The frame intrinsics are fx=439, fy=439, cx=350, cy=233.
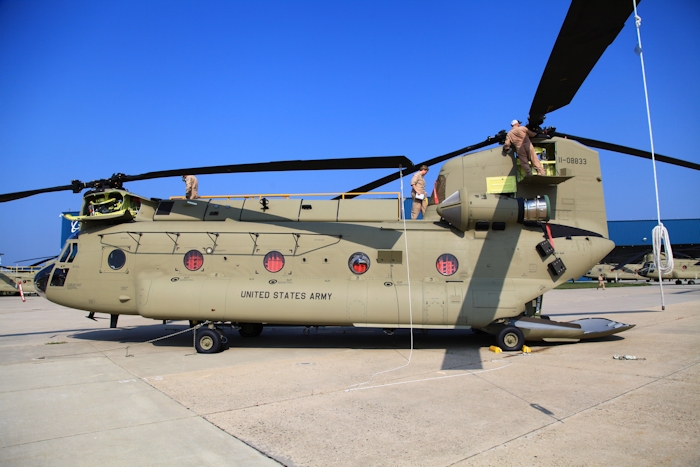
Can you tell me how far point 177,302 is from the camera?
9133 mm

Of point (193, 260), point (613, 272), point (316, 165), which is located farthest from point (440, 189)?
point (613, 272)

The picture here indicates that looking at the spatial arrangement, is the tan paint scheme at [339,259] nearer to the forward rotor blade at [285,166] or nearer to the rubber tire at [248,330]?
the forward rotor blade at [285,166]

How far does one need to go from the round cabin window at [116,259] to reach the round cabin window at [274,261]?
10.8 feet

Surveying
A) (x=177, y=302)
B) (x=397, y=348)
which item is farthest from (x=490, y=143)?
(x=177, y=302)

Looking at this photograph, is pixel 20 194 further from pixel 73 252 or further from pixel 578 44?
pixel 578 44

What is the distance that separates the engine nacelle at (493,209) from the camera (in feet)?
30.7

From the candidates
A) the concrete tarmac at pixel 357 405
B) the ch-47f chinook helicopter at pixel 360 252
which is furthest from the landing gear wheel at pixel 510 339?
the concrete tarmac at pixel 357 405

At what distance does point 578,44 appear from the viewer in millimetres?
5969

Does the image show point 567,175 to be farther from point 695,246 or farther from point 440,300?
point 695,246

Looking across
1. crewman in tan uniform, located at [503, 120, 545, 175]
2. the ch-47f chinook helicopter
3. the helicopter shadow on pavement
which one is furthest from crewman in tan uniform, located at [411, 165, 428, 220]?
the helicopter shadow on pavement

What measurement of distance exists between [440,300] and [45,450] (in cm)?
666

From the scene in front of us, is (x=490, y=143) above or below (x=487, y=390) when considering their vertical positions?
above

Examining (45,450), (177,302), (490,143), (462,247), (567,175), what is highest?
(490,143)

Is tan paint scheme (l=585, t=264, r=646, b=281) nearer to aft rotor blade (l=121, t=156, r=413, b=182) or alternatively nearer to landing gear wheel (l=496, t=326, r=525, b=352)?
landing gear wheel (l=496, t=326, r=525, b=352)
